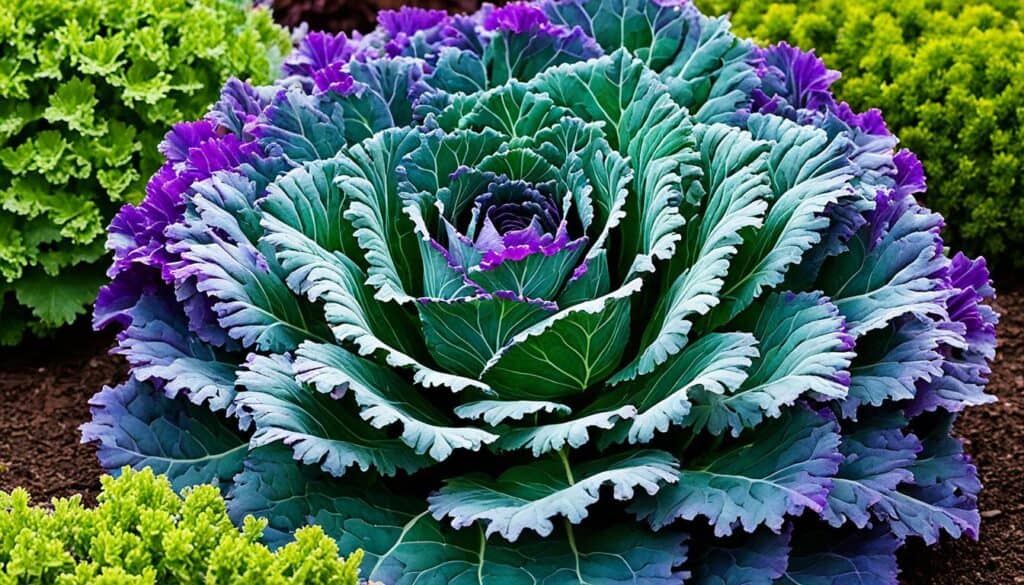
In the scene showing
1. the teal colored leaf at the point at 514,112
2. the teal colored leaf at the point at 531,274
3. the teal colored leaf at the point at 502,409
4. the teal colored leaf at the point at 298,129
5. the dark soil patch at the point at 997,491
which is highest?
the teal colored leaf at the point at 514,112

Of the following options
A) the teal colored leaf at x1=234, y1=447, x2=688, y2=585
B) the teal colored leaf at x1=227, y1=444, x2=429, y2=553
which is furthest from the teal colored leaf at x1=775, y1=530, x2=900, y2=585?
the teal colored leaf at x1=227, y1=444, x2=429, y2=553

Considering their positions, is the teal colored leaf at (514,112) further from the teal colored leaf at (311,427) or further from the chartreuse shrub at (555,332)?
the teal colored leaf at (311,427)

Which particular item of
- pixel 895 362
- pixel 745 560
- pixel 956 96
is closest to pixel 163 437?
pixel 745 560

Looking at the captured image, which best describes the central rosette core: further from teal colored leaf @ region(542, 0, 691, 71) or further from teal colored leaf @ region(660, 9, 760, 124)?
teal colored leaf @ region(542, 0, 691, 71)

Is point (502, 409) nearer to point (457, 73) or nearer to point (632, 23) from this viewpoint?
point (457, 73)

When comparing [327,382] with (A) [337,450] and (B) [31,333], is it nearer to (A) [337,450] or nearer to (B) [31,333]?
(A) [337,450]

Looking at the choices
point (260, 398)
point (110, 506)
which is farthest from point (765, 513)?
point (110, 506)

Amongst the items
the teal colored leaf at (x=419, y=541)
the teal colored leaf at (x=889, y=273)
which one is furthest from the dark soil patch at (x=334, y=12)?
the teal colored leaf at (x=419, y=541)
